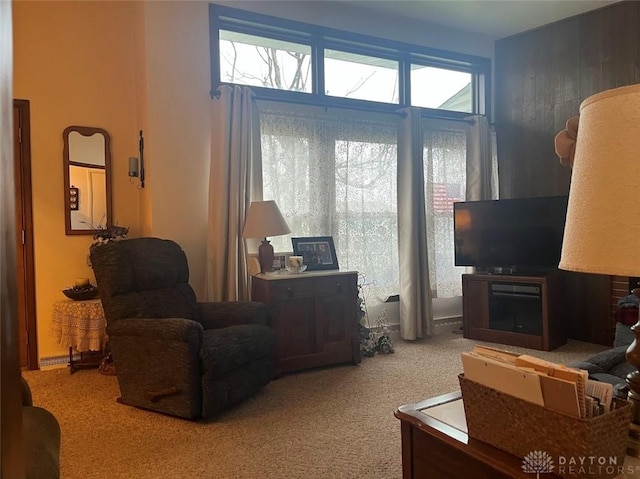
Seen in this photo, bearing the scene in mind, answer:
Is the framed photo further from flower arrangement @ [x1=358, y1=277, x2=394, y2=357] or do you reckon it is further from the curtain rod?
the curtain rod

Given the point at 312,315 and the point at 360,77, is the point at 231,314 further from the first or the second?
the point at 360,77

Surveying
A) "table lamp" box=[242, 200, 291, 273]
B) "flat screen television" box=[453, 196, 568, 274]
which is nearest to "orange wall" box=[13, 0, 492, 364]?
"table lamp" box=[242, 200, 291, 273]

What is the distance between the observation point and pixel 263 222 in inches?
139

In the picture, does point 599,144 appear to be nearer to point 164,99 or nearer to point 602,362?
point 602,362

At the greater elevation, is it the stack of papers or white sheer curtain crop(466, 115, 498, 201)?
white sheer curtain crop(466, 115, 498, 201)

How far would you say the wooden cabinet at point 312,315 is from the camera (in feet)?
11.3

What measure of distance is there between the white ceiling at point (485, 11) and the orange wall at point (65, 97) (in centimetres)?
215

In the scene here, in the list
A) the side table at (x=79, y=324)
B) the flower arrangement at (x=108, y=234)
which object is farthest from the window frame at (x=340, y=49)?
the side table at (x=79, y=324)

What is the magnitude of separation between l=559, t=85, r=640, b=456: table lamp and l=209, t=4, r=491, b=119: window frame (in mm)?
3353

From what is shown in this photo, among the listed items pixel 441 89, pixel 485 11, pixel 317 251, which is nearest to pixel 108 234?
pixel 317 251

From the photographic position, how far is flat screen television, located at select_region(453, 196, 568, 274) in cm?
414

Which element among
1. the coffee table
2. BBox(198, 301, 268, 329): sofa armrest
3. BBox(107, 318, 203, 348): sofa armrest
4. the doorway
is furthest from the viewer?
the doorway

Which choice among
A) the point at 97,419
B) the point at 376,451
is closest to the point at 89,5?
the point at 97,419

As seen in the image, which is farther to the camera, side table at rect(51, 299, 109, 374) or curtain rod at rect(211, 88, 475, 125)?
curtain rod at rect(211, 88, 475, 125)
